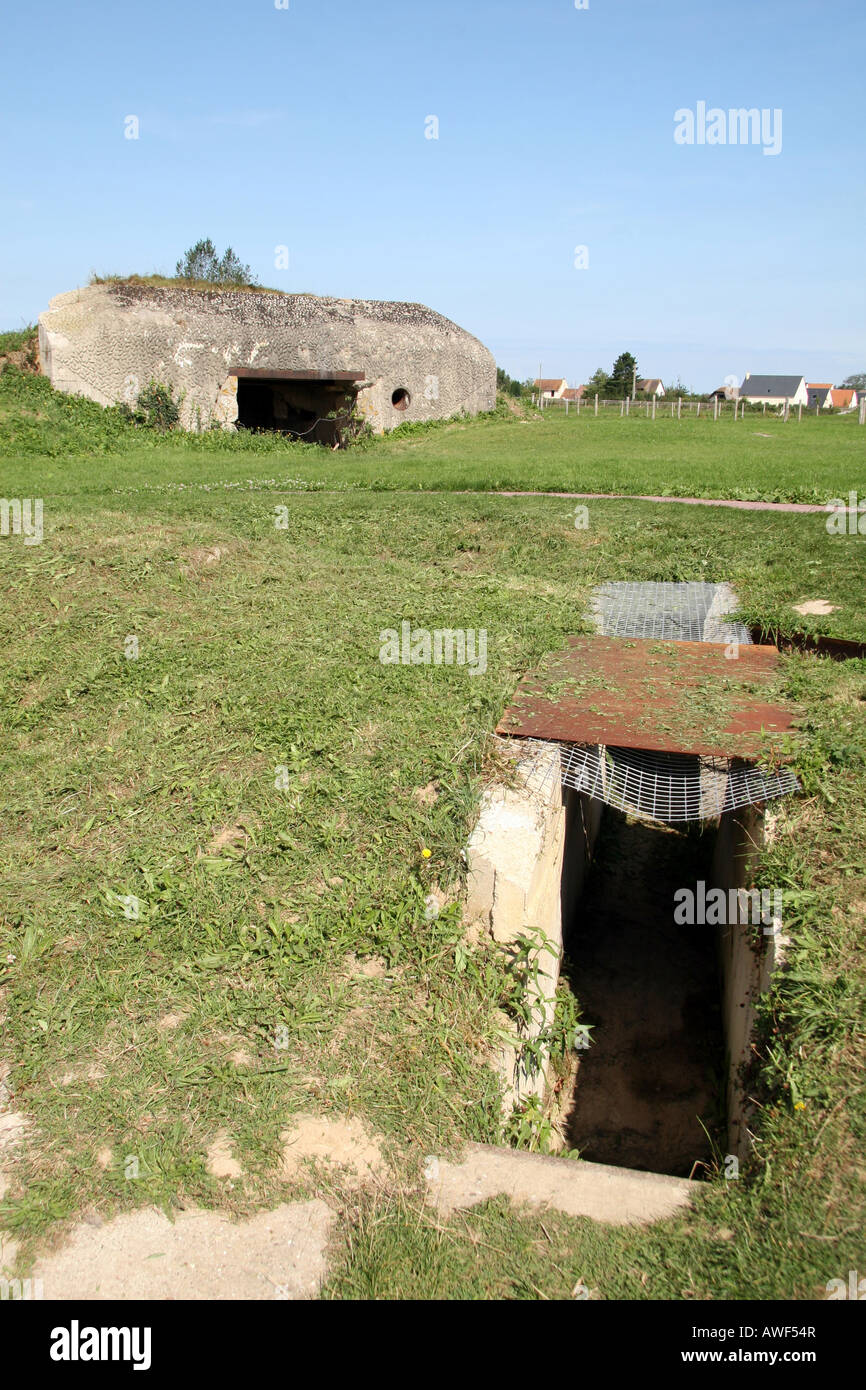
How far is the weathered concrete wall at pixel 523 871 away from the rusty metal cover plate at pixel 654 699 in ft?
1.13

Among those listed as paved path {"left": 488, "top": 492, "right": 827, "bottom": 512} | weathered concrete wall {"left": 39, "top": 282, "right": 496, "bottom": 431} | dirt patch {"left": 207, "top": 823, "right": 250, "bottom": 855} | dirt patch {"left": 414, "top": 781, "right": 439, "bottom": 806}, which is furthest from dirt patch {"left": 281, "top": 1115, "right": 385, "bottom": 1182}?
weathered concrete wall {"left": 39, "top": 282, "right": 496, "bottom": 431}

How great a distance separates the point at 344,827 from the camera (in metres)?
5.82

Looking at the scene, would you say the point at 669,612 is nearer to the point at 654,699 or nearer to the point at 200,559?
the point at 654,699

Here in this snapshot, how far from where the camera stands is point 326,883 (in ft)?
18.1

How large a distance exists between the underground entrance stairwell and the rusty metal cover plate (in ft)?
0.05

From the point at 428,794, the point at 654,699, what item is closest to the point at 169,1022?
the point at 428,794

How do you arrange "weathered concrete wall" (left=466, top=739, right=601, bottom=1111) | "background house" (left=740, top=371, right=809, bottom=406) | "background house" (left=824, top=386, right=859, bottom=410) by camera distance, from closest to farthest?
1. "weathered concrete wall" (left=466, top=739, right=601, bottom=1111)
2. "background house" (left=740, top=371, right=809, bottom=406)
3. "background house" (left=824, top=386, right=859, bottom=410)

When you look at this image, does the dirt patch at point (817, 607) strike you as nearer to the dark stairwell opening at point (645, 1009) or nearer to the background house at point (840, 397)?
the dark stairwell opening at point (645, 1009)

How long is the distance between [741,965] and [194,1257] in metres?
3.68

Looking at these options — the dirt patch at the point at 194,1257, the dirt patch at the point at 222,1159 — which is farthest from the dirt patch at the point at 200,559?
the dirt patch at the point at 194,1257

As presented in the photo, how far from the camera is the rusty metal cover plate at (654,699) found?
6043mm

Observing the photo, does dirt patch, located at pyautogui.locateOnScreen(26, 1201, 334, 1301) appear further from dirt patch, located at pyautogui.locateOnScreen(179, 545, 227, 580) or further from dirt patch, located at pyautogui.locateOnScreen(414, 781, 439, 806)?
dirt patch, located at pyautogui.locateOnScreen(179, 545, 227, 580)

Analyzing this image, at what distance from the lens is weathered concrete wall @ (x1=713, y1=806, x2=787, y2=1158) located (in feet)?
16.4

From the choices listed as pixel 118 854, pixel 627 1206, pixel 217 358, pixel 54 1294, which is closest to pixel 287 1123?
pixel 54 1294
